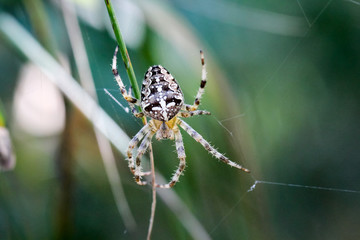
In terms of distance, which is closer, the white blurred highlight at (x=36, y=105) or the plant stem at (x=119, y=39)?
the plant stem at (x=119, y=39)

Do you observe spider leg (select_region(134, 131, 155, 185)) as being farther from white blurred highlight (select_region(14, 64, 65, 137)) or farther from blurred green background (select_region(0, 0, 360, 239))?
white blurred highlight (select_region(14, 64, 65, 137))

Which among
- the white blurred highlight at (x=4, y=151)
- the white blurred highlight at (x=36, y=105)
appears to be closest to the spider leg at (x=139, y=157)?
the white blurred highlight at (x=36, y=105)

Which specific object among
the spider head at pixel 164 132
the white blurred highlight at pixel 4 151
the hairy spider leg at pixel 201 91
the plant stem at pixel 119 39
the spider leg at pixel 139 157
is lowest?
the white blurred highlight at pixel 4 151

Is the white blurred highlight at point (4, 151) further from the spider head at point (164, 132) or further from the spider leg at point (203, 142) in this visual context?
the spider leg at point (203, 142)

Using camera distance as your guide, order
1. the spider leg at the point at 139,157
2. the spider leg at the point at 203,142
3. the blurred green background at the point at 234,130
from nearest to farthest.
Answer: the spider leg at the point at 139,157
the spider leg at the point at 203,142
the blurred green background at the point at 234,130

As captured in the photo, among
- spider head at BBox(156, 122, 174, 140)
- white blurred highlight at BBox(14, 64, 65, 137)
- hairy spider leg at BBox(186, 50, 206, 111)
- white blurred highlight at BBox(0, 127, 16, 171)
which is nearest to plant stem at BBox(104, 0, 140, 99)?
hairy spider leg at BBox(186, 50, 206, 111)

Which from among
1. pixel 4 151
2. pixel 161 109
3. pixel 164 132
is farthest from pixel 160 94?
pixel 4 151

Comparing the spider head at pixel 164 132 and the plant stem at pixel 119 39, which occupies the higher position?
the spider head at pixel 164 132

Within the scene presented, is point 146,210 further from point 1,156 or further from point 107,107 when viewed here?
point 1,156
